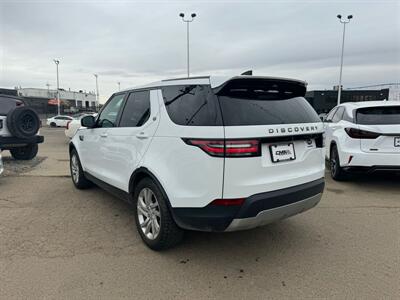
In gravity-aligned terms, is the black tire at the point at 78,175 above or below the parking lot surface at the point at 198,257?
above

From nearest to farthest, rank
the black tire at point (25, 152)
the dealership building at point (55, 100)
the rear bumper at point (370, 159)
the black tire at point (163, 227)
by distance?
the black tire at point (163, 227), the rear bumper at point (370, 159), the black tire at point (25, 152), the dealership building at point (55, 100)

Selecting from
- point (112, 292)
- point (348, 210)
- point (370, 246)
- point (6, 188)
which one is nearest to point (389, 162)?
point (348, 210)

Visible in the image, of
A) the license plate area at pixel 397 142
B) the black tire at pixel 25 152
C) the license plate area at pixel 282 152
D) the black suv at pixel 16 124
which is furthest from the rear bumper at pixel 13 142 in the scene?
the license plate area at pixel 397 142

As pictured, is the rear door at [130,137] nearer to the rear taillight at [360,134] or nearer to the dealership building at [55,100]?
the rear taillight at [360,134]

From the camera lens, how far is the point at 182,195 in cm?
275

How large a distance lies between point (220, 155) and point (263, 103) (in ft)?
2.39

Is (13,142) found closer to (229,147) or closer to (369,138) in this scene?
(229,147)

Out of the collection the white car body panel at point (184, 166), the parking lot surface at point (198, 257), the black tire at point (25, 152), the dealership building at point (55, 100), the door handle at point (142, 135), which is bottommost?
the parking lot surface at point (198, 257)

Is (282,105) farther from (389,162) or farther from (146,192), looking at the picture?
(389,162)

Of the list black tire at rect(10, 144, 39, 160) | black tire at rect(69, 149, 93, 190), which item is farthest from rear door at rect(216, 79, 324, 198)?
black tire at rect(10, 144, 39, 160)

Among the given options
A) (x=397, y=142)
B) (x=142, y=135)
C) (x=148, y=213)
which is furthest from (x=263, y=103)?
(x=397, y=142)

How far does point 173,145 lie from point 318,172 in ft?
5.12

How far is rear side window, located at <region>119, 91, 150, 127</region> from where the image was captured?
11.0 feet

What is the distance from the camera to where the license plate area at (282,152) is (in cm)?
273
